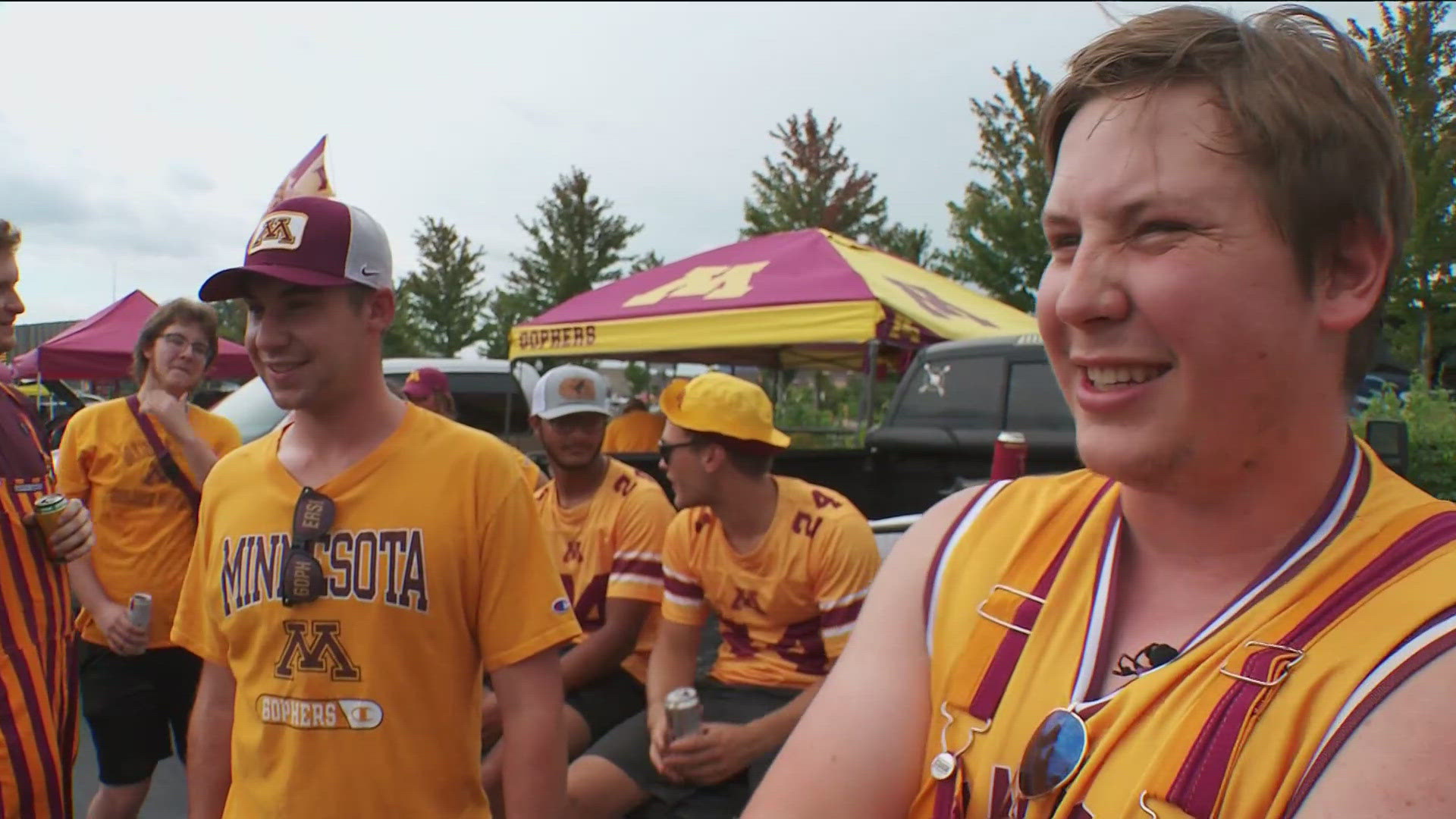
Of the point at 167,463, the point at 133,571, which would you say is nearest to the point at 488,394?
the point at 167,463

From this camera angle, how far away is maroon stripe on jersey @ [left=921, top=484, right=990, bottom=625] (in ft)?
3.75

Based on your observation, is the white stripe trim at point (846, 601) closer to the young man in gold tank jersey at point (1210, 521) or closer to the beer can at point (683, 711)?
the beer can at point (683, 711)

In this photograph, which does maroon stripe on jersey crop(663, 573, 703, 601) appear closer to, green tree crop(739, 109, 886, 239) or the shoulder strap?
the shoulder strap

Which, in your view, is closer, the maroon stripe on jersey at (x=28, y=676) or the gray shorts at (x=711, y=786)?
the maroon stripe on jersey at (x=28, y=676)

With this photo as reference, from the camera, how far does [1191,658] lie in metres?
0.91

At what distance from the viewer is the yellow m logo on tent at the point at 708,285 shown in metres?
7.99

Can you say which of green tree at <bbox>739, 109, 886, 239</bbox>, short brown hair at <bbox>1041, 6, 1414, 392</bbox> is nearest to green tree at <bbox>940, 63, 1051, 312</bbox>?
green tree at <bbox>739, 109, 886, 239</bbox>

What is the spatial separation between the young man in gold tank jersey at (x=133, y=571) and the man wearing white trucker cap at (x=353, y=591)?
1.83 m

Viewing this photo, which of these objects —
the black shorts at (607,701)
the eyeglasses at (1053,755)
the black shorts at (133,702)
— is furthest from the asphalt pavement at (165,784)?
the eyeglasses at (1053,755)

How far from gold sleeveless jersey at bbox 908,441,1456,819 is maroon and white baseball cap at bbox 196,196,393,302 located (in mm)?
1443

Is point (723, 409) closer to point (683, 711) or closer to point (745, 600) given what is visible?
point (745, 600)

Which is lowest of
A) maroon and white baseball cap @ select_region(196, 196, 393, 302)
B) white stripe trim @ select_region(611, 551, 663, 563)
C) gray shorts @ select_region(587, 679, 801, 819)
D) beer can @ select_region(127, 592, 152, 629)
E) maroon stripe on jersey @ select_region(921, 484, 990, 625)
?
gray shorts @ select_region(587, 679, 801, 819)

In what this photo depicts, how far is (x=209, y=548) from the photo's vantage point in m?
2.06

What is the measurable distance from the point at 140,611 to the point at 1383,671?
3.82 m
